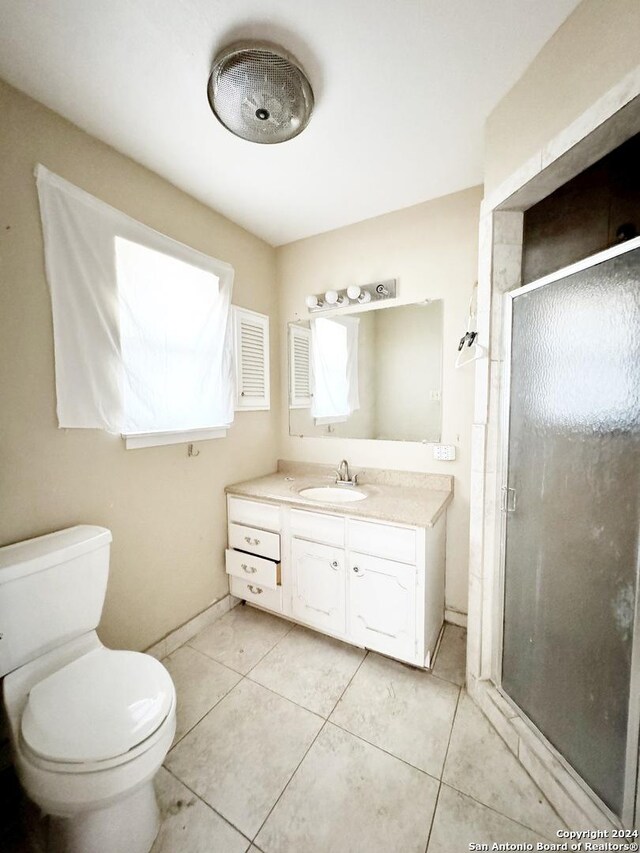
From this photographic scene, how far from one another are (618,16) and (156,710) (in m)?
2.25

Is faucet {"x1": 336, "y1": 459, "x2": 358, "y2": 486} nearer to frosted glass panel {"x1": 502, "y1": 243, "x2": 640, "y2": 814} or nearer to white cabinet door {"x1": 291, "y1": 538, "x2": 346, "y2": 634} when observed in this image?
white cabinet door {"x1": 291, "y1": 538, "x2": 346, "y2": 634}

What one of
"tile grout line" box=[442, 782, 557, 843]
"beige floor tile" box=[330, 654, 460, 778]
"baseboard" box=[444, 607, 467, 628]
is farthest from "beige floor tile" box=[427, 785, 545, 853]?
"baseboard" box=[444, 607, 467, 628]

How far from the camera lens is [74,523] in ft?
4.23

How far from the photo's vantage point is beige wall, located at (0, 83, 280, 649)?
3.66ft

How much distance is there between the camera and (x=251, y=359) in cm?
213

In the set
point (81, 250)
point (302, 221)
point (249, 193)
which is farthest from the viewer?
point (302, 221)

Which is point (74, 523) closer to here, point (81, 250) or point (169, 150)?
point (81, 250)

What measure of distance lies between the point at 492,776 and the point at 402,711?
352 mm

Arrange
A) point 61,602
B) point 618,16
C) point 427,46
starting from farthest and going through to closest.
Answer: point 61,602 < point 427,46 < point 618,16

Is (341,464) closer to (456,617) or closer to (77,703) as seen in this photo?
(456,617)

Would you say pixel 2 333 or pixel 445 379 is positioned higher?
pixel 2 333

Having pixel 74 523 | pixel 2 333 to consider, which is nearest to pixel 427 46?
pixel 2 333

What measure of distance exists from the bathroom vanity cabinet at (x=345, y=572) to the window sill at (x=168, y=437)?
0.44m

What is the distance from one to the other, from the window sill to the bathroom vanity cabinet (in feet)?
1.45
